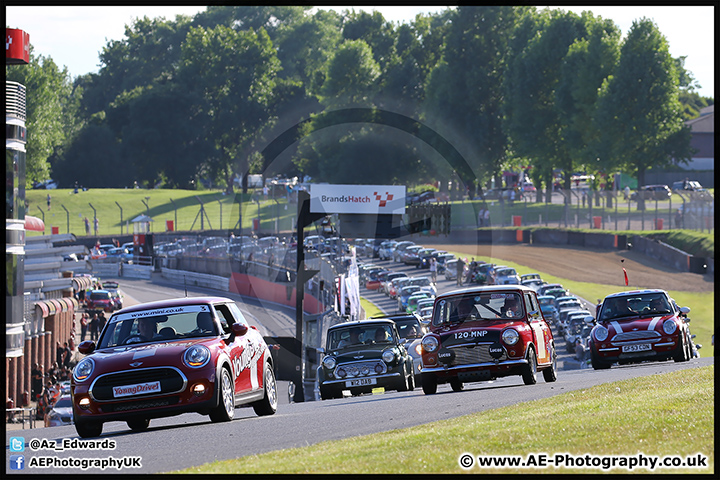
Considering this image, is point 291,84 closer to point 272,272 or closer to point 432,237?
point 432,237

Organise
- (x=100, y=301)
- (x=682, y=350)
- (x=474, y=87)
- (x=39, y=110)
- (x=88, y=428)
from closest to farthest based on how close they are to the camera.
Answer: (x=88, y=428) < (x=682, y=350) < (x=100, y=301) < (x=474, y=87) < (x=39, y=110)

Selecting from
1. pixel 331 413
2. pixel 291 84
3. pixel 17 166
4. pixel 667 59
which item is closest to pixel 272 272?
pixel 17 166

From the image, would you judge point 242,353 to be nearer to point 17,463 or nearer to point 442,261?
point 17,463

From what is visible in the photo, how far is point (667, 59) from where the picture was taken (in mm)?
78562

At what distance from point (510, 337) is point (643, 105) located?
2672 inches

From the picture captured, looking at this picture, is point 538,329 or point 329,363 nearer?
point 538,329

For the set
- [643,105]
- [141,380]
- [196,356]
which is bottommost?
[141,380]

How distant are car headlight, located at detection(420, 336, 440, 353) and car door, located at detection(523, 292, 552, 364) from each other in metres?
1.53

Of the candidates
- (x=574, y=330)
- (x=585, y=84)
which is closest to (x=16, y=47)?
(x=574, y=330)

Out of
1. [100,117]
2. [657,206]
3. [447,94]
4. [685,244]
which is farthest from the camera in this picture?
[100,117]

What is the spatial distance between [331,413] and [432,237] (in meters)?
65.5

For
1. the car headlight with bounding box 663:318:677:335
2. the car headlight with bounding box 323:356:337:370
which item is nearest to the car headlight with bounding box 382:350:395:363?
the car headlight with bounding box 323:356:337:370

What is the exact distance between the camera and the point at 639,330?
19266 mm

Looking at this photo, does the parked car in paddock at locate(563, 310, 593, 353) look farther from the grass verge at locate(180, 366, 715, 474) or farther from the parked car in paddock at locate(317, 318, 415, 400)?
the grass verge at locate(180, 366, 715, 474)
